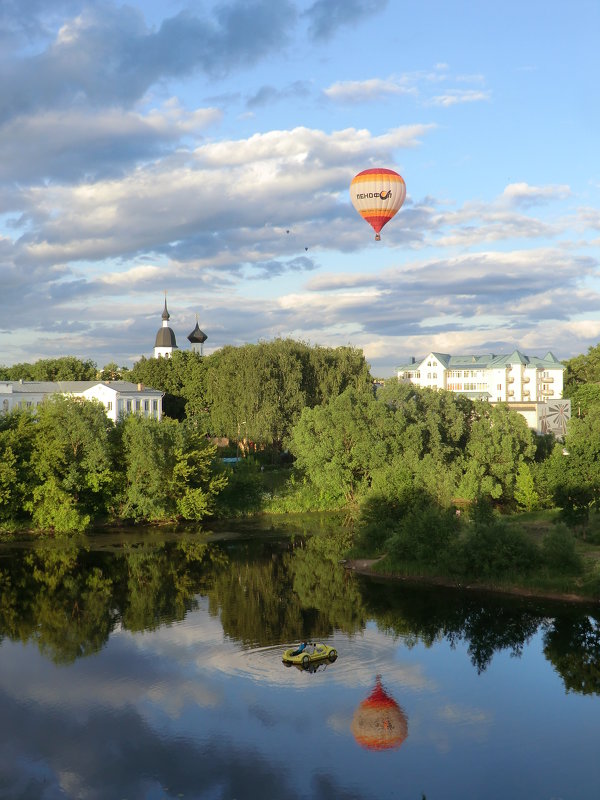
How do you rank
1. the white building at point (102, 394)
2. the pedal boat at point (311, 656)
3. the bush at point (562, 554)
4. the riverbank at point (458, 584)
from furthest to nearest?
the white building at point (102, 394) < the bush at point (562, 554) < the riverbank at point (458, 584) < the pedal boat at point (311, 656)

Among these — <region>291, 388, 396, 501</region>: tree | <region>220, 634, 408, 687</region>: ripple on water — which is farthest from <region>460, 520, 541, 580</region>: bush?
<region>291, 388, 396, 501</region>: tree

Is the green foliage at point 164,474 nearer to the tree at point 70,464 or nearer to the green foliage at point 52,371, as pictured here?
the tree at point 70,464

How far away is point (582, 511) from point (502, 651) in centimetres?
1700

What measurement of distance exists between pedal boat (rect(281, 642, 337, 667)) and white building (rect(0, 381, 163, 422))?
193ft

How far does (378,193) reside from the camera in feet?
171

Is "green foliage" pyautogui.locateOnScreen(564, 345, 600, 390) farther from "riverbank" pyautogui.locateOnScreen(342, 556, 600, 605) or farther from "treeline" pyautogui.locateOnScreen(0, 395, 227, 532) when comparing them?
"riverbank" pyautogui.locateOnScreen(342, 556, 600, 605)

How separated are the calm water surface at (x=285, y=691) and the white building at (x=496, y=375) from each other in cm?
8924

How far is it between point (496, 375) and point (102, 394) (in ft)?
211

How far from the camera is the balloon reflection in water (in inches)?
854

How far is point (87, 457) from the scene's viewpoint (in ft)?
175

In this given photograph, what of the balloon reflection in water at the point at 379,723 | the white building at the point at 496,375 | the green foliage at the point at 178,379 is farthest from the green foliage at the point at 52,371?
the balloon reflection in water at the point at 379,723

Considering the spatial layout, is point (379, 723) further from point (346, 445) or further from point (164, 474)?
point (346, 445)

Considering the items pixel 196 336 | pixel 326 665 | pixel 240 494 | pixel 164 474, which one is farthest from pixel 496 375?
pixel 326 665

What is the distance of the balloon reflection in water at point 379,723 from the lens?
71.2ft
